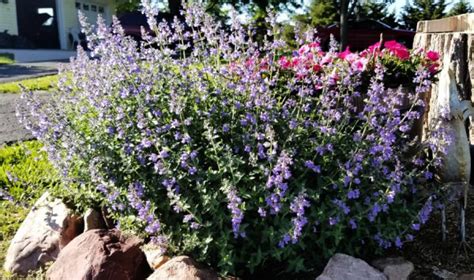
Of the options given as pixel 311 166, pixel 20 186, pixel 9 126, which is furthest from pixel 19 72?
pixel 311 166

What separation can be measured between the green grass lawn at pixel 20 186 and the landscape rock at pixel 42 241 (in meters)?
0.08

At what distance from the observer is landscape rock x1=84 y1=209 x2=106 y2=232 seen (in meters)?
3.23

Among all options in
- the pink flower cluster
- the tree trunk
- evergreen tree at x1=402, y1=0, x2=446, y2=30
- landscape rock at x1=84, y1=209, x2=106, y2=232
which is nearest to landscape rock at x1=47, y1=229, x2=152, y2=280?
landscape rock at x1=84, y1=209, x2=106, y2=232

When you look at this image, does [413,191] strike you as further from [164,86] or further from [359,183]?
[164,86]

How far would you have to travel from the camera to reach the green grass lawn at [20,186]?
3686 millimetres

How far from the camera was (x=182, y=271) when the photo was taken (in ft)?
8.29

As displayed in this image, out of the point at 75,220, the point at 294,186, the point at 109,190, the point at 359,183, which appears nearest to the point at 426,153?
the point at 359,183

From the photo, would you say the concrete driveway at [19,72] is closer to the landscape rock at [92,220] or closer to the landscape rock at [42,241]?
the landscape rock at [42,241]

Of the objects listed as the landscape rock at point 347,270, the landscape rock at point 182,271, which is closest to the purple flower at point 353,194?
the landscape rock at point 347,270

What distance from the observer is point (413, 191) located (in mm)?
2916

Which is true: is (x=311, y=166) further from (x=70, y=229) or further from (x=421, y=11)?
(x=421, y=11)

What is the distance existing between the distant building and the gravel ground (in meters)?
17.2

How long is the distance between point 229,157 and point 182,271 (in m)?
0.61

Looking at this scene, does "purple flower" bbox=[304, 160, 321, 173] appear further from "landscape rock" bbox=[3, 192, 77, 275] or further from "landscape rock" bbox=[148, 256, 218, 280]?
"landscape rock" bbox=[3, 192, 77, 275]
